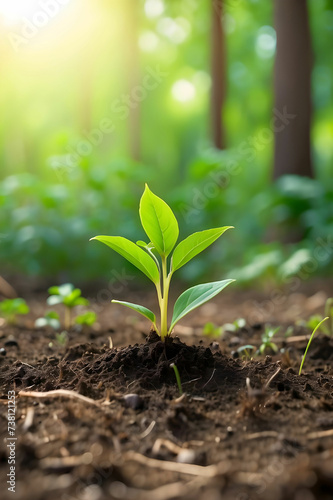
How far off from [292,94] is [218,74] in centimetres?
295

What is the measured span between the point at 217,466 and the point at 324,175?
20.3 meters

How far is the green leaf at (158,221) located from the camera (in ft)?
4.91

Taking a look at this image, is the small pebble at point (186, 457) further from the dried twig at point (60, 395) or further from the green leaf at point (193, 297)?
the green leaf at point (193, 297)

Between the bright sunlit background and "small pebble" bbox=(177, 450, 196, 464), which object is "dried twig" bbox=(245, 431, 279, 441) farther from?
the bright sunlit background

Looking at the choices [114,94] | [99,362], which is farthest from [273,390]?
[114,94]

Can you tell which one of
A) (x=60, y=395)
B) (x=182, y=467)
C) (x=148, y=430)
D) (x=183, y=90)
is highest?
(x=183, y=90)

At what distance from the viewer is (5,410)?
138 centimetres

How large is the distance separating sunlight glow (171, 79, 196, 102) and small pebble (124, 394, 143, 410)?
1761 cm

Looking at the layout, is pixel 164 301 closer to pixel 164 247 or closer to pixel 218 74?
pixel 164 247

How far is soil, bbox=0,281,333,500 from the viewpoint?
37.9 inches

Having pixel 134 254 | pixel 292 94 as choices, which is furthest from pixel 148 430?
pixel 292 94

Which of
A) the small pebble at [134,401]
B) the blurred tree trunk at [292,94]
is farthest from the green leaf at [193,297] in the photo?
the blurred tree trunk at [292,94]

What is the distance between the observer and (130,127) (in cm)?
997

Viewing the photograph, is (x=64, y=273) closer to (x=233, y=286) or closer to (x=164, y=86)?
(x=233, y=286)
